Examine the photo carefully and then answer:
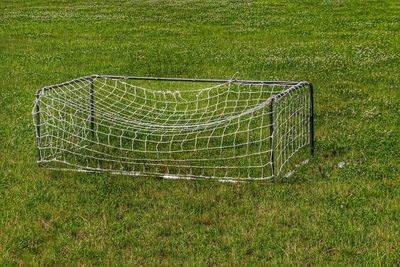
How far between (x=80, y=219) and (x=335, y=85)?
28.4 ft

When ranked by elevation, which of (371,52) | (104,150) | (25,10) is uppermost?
(104,150)

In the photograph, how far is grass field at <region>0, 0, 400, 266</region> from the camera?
6.31 meters

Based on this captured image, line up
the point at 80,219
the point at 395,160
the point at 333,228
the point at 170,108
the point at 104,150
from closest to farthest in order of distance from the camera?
the point at 333,228 < the point at 80,219 < the point at 395,160 < the point at 104,150 < the point at 170,108

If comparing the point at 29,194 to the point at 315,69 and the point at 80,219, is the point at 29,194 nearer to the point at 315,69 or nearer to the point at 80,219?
the point at 80,219

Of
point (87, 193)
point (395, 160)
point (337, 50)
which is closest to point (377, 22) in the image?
point (337, 50)

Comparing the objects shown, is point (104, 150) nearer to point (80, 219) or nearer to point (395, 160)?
point (80, 219)

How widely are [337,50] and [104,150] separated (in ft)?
38.3

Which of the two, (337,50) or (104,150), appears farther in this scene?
(337,50)

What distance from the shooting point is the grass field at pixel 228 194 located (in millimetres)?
6309

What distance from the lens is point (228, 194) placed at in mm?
7703

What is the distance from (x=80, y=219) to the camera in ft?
23.5

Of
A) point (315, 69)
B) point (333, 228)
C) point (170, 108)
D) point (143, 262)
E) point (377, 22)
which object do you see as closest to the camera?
point (143, 262)

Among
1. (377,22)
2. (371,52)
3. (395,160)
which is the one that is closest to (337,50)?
(371,52)

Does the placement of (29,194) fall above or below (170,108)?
above
